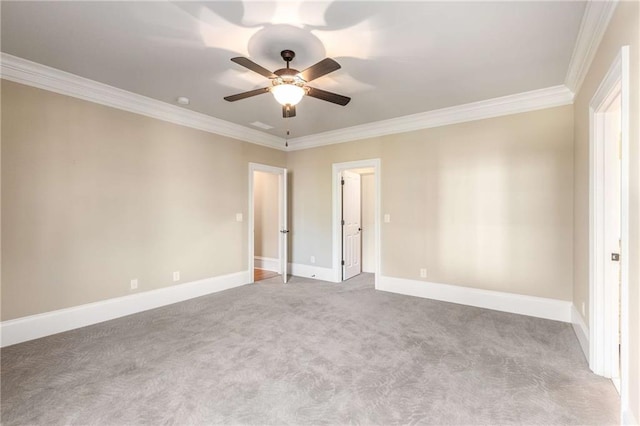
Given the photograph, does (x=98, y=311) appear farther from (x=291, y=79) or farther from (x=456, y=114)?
(x=456, y=114)

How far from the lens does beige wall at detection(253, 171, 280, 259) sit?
6.36m

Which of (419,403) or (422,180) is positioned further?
(422,180)

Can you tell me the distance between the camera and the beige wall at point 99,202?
2.88 m

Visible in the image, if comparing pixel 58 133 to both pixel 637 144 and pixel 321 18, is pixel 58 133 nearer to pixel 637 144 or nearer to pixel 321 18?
pixel 321 18

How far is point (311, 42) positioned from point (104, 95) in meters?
2.66

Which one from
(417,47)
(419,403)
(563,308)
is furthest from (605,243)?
(417,47)

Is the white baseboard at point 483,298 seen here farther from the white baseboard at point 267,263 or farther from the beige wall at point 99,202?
the beige wall at point 99,202

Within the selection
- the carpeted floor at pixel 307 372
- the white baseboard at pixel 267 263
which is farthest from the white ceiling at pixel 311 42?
the white baseboard at pixel 267 263

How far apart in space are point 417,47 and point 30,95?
383 cm

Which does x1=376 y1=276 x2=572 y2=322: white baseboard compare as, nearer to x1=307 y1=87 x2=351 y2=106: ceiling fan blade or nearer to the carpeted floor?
the carpeted floor

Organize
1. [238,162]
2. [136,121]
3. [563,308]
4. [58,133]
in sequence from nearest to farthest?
[58,133] → [563,308] → [136,121] → [238,162]

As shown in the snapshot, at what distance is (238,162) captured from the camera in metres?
5.03

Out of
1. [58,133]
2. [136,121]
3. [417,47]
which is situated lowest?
[58,133]

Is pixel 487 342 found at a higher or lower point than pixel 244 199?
lower
